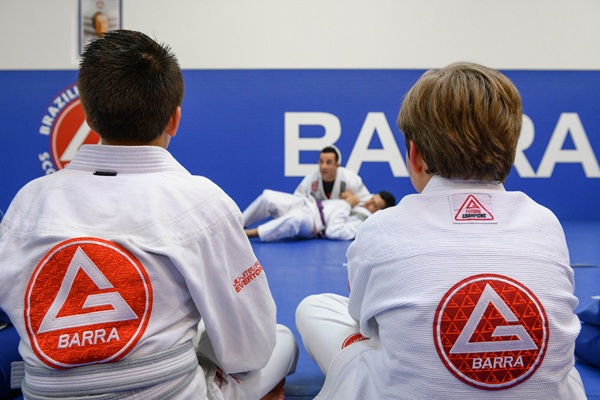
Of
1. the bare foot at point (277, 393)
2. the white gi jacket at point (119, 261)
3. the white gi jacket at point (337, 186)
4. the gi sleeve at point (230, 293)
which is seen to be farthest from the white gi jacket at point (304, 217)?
the white gi jacket at point (119, 261)

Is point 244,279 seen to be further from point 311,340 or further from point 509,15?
point 509,15

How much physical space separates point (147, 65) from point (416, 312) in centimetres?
82

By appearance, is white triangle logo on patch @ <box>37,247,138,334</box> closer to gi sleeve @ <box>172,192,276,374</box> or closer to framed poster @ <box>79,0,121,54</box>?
gi sleeve @ <box>172,192,276,374</box>

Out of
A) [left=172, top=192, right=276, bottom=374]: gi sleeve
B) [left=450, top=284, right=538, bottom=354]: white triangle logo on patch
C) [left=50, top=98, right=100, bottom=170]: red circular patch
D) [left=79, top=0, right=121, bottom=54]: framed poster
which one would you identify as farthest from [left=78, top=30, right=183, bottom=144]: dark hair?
[left=79, top=0, right=121, bottom=54]: framed poster

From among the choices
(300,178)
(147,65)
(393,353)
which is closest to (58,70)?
(300,178)

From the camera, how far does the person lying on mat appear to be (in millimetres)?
5125

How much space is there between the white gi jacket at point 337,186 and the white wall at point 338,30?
5.78ft

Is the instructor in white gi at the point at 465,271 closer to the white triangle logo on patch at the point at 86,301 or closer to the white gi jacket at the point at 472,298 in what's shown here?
the white gi jacket at the point at 472,298

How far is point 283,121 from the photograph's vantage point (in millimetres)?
6875

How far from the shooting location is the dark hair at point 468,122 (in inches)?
40.6

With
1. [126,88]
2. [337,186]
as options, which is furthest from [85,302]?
[337,186]

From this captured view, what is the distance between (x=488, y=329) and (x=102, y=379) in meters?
0.75

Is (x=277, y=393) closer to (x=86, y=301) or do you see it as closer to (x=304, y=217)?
(x=86, y=301)

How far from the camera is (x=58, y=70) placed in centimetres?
681
